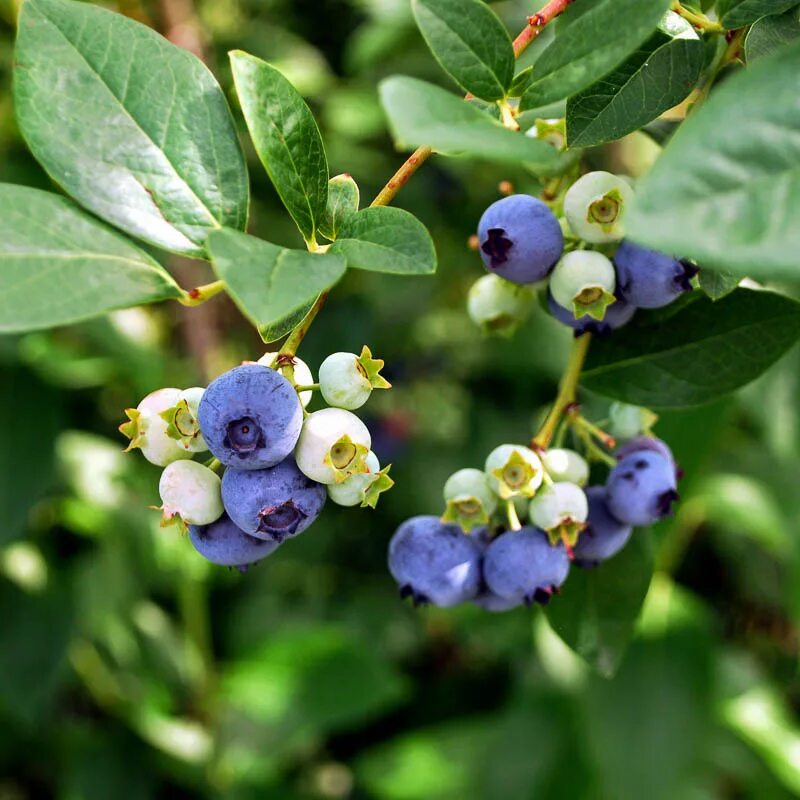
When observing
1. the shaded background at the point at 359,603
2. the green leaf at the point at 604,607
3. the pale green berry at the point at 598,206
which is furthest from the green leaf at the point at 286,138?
the shaded background at the point at 359,603

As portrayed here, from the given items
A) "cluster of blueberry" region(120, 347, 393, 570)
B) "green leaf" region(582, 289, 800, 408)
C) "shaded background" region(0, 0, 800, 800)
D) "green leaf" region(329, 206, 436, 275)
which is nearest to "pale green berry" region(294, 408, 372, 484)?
"cluster of blueberry" region(120, 347, 393, 570)

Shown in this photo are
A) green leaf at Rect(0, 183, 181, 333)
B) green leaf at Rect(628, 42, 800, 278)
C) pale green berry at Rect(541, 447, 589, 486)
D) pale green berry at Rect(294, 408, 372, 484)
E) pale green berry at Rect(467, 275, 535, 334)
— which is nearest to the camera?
green leaf at Rect(628, 42, 800, 278)

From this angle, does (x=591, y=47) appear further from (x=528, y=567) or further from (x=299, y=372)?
(x=528, y=567)

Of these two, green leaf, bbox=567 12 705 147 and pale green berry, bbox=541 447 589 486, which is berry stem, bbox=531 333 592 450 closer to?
pale green berry, bbox=541 447 589 486

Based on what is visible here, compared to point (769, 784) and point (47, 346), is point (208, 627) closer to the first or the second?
point (47, 346)

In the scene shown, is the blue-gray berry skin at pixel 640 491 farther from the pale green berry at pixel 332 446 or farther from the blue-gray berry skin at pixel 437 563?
the pale green berry at pixel 332 446
